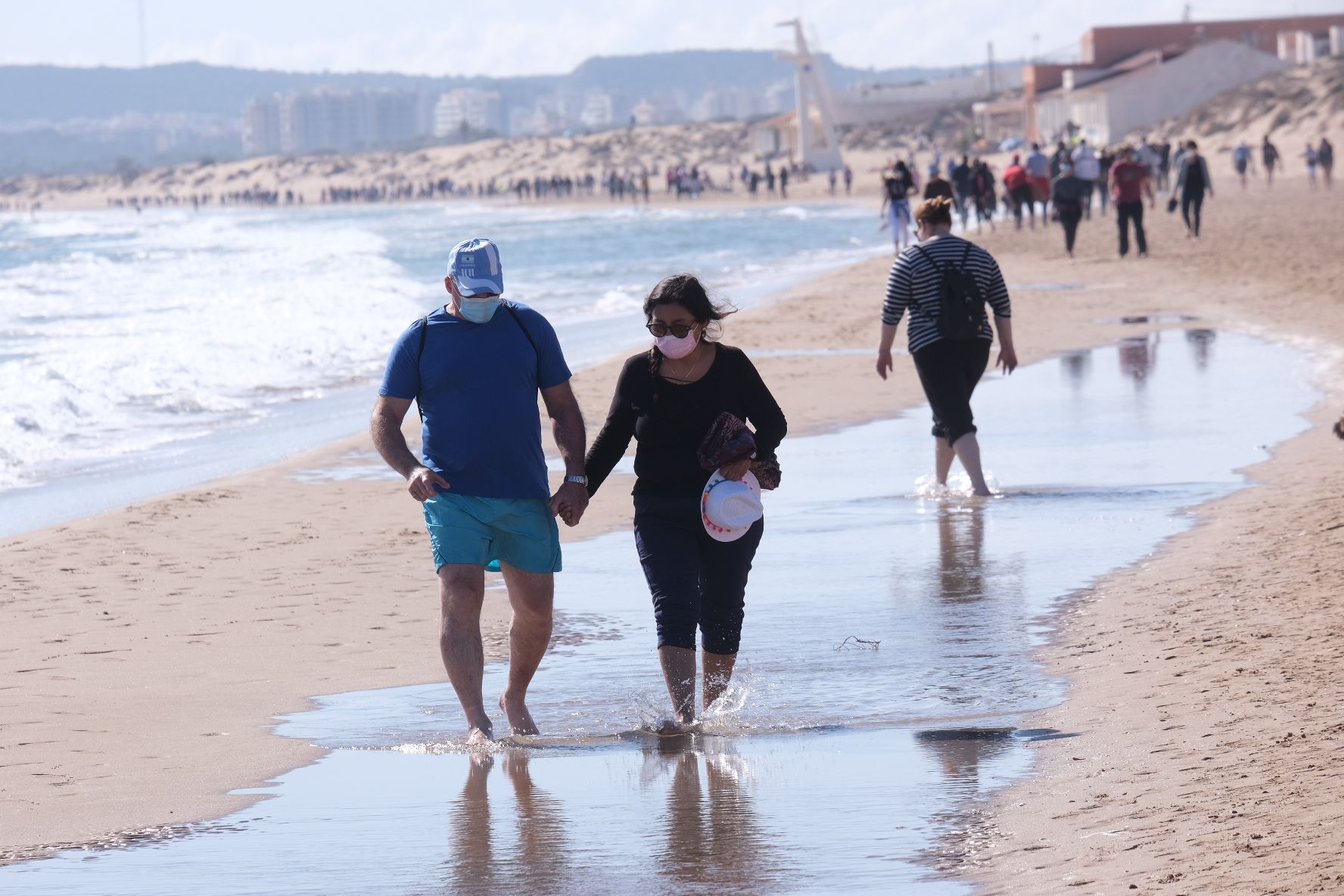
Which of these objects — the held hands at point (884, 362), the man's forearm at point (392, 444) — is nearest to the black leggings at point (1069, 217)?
the held hands at point (884, 362)

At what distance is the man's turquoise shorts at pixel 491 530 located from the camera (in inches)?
213

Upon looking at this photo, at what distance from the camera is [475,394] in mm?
5367

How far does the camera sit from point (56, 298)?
→ 115ft

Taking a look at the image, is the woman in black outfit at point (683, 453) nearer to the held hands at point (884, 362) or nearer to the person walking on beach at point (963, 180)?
the held hands at point (884, 362)

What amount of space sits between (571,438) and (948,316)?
390 centimetres

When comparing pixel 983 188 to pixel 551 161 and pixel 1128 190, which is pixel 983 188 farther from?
pixel 551 161

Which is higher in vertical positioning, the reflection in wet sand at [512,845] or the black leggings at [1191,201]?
the black leggings at [1191,201]

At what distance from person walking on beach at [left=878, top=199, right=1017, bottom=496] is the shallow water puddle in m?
0.55

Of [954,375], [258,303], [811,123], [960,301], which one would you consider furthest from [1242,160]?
[811,123]

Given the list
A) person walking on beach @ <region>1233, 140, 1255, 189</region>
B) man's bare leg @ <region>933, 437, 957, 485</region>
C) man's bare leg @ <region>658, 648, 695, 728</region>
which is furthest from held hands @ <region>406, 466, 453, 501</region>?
person walking on beach @ <region>1233, 140, 1255, 189</region>

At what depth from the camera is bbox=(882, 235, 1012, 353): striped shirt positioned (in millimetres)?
8992

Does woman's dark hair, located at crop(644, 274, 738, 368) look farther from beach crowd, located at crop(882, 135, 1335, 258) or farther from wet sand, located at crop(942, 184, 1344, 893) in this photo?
beach crowd, located at crop(882, 135, 1335, 258)

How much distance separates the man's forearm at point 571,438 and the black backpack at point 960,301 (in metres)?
3.81

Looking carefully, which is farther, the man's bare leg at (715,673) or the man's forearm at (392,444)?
the man's bare leg at (715,673)
